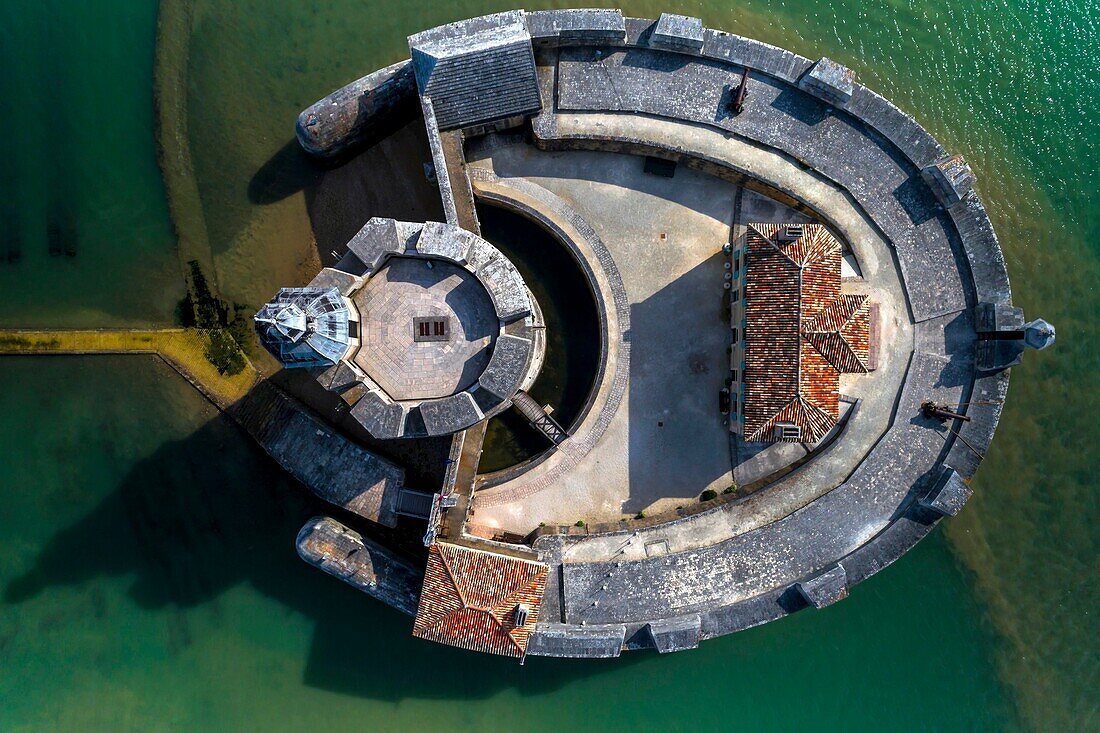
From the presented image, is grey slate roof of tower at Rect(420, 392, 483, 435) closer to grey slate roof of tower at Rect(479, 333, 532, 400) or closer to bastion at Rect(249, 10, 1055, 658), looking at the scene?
bastion at Rect(249, 10, 1055, 658)

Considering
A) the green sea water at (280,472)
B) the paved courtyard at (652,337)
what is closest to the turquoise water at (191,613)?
the green sea water at (280,472)

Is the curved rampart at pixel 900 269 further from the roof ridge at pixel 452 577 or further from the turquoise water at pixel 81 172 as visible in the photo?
the turquoise water at pixel 81 172

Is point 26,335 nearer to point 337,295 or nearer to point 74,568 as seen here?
point 74,568

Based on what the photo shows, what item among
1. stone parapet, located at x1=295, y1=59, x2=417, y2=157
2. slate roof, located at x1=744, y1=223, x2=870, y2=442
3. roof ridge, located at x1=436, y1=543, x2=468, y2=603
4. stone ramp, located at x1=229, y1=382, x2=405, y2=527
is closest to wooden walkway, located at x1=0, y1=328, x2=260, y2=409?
stone ramp, located at x1=229, y1=382, x2=405, y2=527

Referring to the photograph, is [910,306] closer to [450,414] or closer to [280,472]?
[450,414]

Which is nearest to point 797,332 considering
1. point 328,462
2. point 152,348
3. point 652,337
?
point 652,337

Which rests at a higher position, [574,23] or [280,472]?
[574,23]
